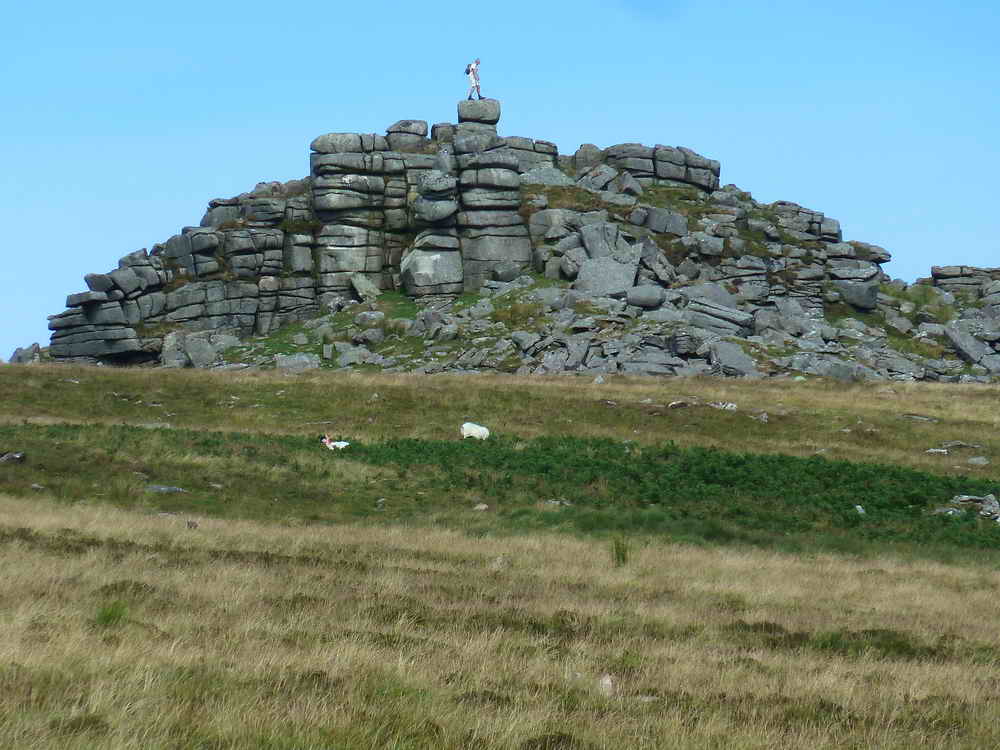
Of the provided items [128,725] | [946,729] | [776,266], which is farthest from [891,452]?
[776,266]

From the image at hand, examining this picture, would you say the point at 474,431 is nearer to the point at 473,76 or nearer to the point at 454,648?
the point at 454,648

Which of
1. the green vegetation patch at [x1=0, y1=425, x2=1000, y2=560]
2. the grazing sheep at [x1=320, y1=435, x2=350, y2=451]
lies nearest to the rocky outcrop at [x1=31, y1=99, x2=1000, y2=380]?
the grazing sheep at [x1=320, y1=435, x2=350, y2=451]

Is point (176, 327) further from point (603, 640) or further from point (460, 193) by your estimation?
point (603, 640)

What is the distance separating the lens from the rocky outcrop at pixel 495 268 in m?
75.4

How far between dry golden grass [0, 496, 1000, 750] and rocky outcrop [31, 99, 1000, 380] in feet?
166

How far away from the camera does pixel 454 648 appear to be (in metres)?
12.4

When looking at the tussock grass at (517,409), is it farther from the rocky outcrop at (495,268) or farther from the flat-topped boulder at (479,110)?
the flat-topped boulder at (479,110)

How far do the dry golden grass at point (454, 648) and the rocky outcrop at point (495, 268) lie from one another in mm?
50647

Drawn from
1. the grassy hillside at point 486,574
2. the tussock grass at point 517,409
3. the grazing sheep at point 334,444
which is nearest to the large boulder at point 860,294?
the tussock grass at point 517,409

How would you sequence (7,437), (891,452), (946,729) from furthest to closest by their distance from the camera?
1. (891,452)
2. (7,437)
3. (946,729)

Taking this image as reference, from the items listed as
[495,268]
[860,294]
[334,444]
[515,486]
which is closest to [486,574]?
[515,486]

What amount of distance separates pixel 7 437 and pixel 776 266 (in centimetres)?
6476

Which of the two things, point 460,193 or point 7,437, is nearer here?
point 7,437

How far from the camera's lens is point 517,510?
99.8 ft
